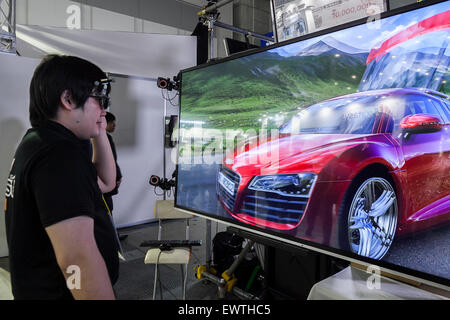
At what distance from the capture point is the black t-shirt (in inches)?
29.5

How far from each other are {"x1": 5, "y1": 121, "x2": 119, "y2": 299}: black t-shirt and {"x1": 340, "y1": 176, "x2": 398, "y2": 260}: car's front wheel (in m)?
1.10

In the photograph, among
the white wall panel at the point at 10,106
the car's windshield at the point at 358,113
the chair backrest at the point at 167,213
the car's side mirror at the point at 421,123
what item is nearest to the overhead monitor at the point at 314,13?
the car's windshield at the point at 358,113

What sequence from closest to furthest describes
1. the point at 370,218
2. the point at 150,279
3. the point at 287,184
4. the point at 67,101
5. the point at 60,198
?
the point at 60,198
the point at 67,101
the point at 370,218
the point at 287,184
the point at 150,279

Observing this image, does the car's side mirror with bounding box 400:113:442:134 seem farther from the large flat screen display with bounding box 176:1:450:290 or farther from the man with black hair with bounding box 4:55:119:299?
the man with black hair with bounding box 4:55:119:299

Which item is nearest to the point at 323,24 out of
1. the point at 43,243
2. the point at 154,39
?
the point at 43,243

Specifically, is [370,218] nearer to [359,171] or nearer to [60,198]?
[359,171]

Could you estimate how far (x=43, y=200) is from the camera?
2.46 ft

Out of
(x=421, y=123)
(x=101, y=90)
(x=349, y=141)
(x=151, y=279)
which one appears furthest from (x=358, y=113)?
(x=151, y=279)

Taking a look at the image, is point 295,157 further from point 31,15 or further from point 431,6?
point 31,15

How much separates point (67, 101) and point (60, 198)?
0.32 m

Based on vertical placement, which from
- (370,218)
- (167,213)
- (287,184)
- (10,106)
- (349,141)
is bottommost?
(167,213)

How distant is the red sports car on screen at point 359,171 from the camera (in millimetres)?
1149

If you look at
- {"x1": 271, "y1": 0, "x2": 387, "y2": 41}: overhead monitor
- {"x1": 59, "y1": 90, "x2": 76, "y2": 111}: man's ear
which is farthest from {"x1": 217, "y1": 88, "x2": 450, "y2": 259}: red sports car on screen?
{"x1": 59, "y1": 90, "x2": 76, "y2": 111}: man's ear

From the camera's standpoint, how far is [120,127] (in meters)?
4.43
